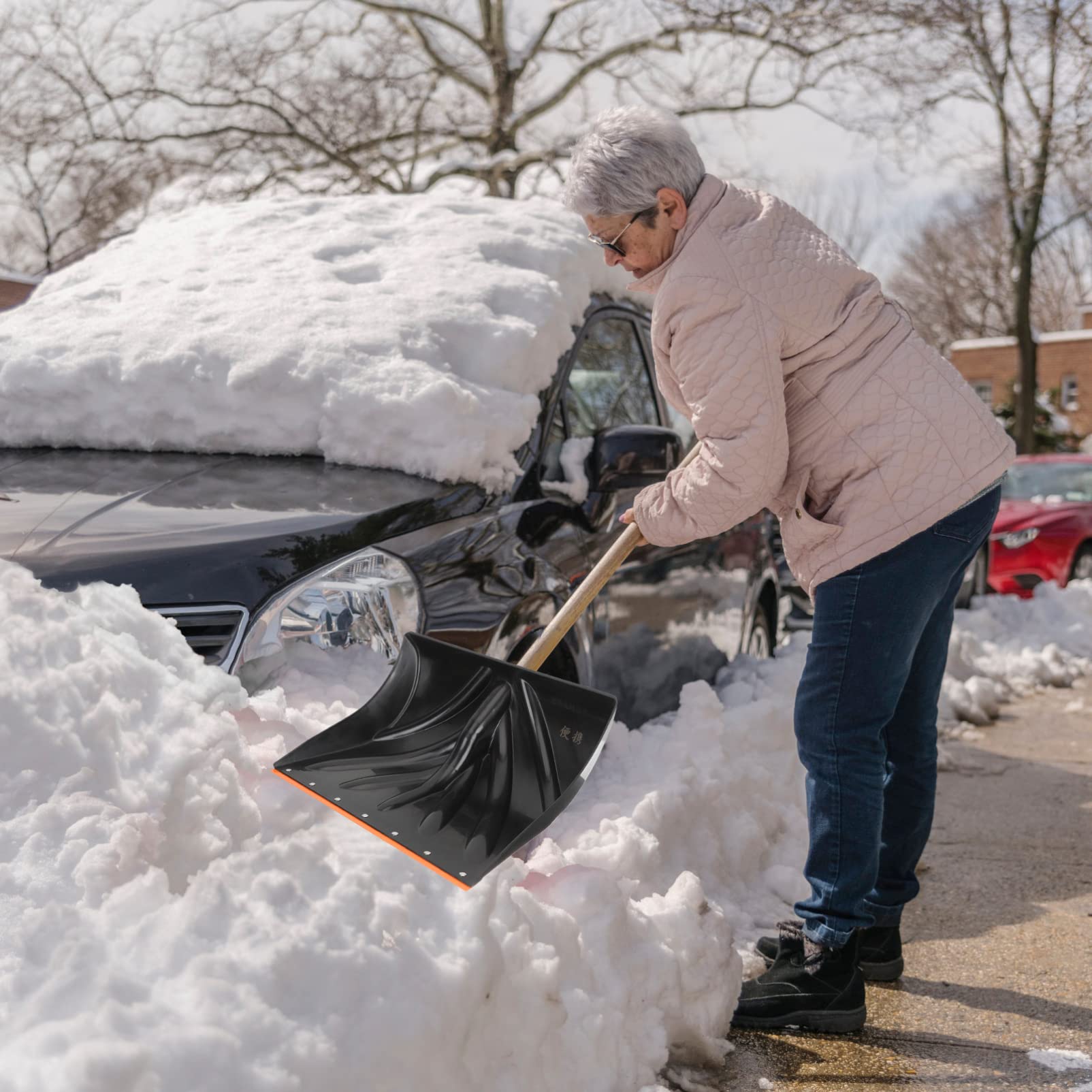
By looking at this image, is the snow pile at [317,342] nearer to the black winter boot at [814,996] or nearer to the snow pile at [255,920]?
the snow pile at [255,920]

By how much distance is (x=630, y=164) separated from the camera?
246 centimetres

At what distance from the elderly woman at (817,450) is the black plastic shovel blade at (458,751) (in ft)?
1.53

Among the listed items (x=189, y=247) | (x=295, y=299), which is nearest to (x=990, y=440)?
(x=295, y=299)

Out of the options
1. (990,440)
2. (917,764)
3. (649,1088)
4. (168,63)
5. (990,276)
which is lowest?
(990,276)

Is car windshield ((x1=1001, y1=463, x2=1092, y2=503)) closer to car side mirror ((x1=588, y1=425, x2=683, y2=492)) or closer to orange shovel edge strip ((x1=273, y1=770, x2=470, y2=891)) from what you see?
car side mirror ((x1=588, y1=425, x2=683, y2=492))

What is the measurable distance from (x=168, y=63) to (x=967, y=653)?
9992 millimetres

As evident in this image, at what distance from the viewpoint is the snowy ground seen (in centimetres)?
170

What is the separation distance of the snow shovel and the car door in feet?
2.79

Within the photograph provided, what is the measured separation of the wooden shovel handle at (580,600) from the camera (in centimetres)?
266

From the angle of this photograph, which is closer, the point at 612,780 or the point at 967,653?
the point at 612,780

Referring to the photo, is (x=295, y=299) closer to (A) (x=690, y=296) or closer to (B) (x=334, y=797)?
(A) (x=690, y=296)

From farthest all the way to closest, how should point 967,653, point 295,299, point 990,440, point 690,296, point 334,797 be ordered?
point 967,653
point 295,299
point 990,440
point 690,296
point 334,797

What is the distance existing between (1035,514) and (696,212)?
9102mm

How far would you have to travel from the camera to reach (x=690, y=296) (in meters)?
2.41
